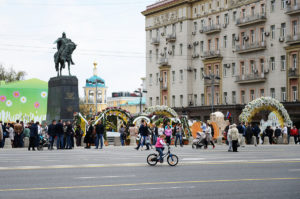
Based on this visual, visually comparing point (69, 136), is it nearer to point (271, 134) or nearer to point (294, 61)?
point (271, 134)

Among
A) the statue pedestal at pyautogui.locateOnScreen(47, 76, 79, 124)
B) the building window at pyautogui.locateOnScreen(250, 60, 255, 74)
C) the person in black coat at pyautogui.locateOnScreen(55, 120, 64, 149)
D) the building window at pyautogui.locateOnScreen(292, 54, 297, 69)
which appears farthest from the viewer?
the building window at pyautogui.locateOnScreen(250, 60, 255, 74)

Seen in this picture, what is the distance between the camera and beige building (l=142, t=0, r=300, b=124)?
69.2 m

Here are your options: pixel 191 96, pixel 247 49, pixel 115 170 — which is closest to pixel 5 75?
pixel 191 96

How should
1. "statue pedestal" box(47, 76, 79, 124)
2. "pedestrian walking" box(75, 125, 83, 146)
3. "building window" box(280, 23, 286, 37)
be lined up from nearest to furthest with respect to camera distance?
"pedestrian walking" box(75, 125, 83, 146) → "statue pedestal" box(47, 76, 79, 124) → "building window" box(280, 23, 286, 37)

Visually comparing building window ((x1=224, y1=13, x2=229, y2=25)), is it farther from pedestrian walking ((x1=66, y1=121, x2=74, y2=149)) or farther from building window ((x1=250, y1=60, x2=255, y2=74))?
pedestrian walking ((x1=66, y1=121, x2=74, y2=149))

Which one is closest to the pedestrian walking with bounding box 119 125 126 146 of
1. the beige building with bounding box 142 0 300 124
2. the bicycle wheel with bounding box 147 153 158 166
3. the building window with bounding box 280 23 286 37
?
the bicycle wheel with bounding box 147 153 158 166

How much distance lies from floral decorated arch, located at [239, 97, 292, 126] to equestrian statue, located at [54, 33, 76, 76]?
1425 centimetres

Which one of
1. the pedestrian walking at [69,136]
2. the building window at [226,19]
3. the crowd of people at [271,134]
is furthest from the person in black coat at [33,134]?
the building window at [226,19]

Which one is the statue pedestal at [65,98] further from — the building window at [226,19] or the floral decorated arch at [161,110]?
the building window at [226,19]

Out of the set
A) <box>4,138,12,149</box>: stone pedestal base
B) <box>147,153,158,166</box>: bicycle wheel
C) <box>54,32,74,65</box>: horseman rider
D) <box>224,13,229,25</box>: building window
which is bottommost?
<box>147,153,158,166</box>: bicycle wheel

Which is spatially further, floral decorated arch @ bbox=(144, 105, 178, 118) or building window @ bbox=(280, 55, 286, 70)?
building window @ bbox=(280, 55, 286, 70)

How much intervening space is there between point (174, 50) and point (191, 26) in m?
4.45

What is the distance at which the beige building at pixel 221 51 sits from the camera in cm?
6925

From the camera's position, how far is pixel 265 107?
5259 cm
